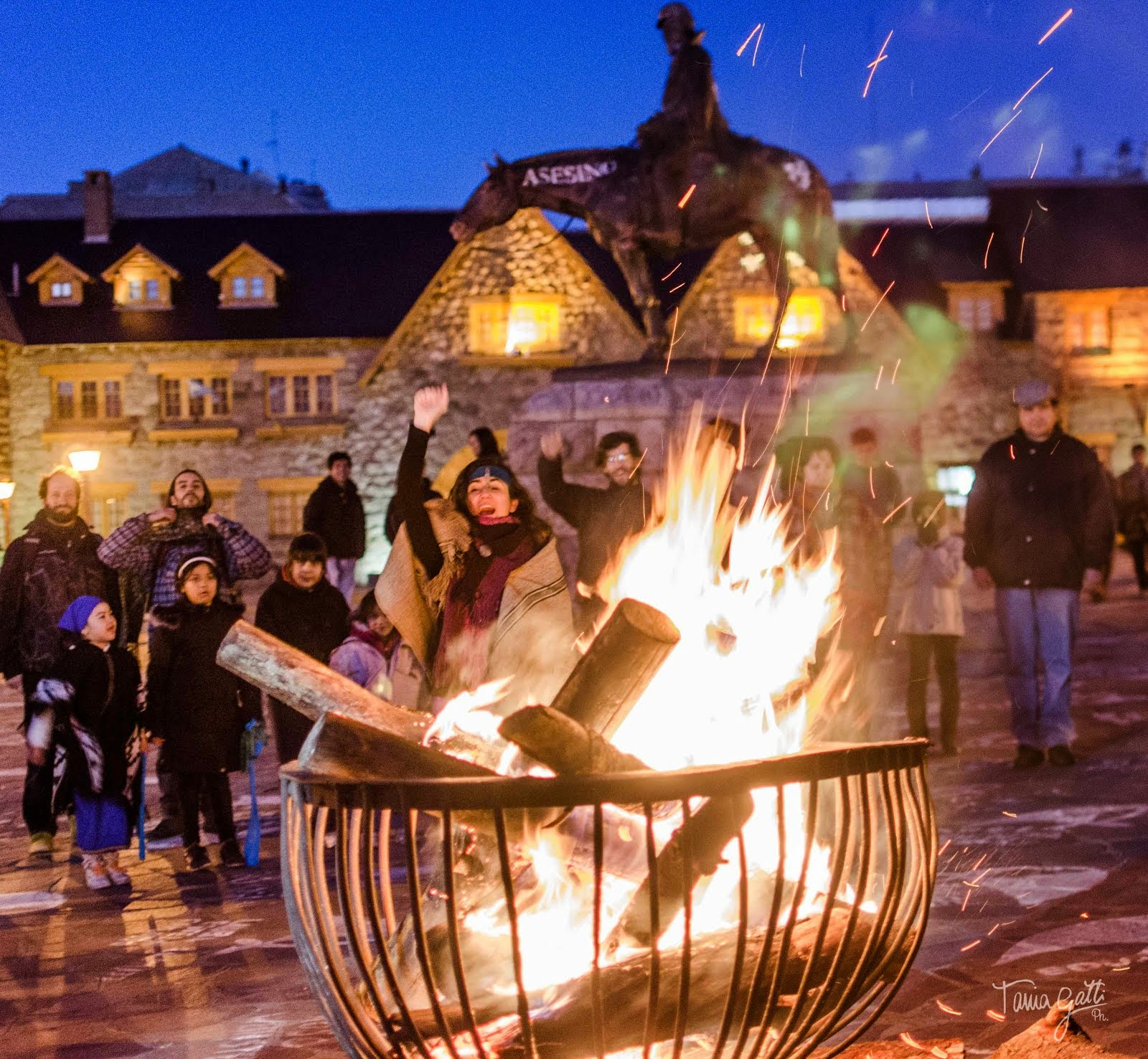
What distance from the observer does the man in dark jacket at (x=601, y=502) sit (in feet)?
19.2

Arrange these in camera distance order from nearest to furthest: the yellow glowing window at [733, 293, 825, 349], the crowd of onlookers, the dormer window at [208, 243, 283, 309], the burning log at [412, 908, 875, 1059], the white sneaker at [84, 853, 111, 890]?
the burning log at [412, 908, 875, 1059]
the white sneaker at [84, 853, 111, 890]
the crowd of onlookers
the yellow glowing window at [733, 293, 825, 349]
the dormer window at [208, 243, 283, 309]

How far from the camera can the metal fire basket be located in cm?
220

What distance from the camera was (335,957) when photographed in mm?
2422

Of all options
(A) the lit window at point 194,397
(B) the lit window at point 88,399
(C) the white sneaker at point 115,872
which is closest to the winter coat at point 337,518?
(C) the white sneaker at point 115,872

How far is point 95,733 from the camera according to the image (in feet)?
19.2

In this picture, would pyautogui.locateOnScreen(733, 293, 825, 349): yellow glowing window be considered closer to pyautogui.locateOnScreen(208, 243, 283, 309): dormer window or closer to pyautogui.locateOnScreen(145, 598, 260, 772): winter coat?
pyautogui.locateOnScreen(208, 243, 283, 309): dormer window

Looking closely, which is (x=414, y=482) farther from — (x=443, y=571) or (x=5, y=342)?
(x=5, y=342)

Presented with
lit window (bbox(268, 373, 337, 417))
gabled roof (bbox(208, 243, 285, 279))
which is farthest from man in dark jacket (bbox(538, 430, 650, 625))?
gabled roof (bbox(208, 243, 285, 279))

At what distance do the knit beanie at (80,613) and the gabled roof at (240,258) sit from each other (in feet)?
81.7

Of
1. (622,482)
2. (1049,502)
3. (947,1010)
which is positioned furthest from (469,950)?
(1049,502)

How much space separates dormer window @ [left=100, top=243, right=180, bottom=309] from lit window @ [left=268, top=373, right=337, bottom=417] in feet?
10.7

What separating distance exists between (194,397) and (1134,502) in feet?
64.8

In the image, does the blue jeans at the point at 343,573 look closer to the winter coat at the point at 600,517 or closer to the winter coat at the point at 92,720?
the winter coat at the point at 600,517
